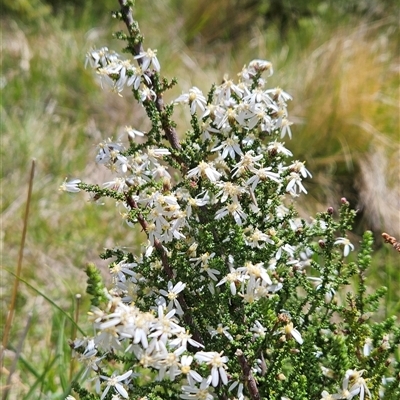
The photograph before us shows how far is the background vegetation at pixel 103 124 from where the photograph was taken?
2.64 m

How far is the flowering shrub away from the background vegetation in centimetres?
68

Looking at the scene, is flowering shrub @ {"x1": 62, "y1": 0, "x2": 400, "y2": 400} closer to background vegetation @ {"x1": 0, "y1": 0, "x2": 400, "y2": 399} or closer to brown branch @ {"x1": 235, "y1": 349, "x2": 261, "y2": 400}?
brown branch @ {"x1": 235, "y1": 349, "x2": 261, "y2": 400}

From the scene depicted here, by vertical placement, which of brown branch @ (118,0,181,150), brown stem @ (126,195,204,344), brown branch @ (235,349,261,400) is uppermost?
brown branch @ (118,0,181,150)

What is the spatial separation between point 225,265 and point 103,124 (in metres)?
2.89

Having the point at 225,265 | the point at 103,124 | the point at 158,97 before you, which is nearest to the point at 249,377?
the point at 225,265

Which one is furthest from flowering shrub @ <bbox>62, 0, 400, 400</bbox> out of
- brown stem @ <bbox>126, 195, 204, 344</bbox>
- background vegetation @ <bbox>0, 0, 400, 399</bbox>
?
background vegetation @ <bbox>0, 0, 400, 399</bbox>

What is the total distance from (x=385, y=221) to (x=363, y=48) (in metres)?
1.32

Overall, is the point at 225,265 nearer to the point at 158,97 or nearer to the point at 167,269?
the point at 167,269

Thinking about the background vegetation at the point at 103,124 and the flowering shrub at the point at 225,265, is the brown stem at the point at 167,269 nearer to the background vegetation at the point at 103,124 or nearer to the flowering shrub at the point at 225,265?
the flowering shrub at the point at 225,265

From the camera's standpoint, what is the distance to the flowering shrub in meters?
1.01

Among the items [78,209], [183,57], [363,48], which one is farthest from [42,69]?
[363,48]

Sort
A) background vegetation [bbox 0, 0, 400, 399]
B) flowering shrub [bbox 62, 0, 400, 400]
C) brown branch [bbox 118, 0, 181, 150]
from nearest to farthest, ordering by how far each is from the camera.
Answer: flowering shrub [bbox 62, 0, 400, 400] → brown branch [bbox 118, 0, 181, 150] → background vegetation [bbox 0, 0, 400, 399]

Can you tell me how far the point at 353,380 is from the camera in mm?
989

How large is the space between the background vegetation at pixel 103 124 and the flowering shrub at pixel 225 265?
0.68 m
